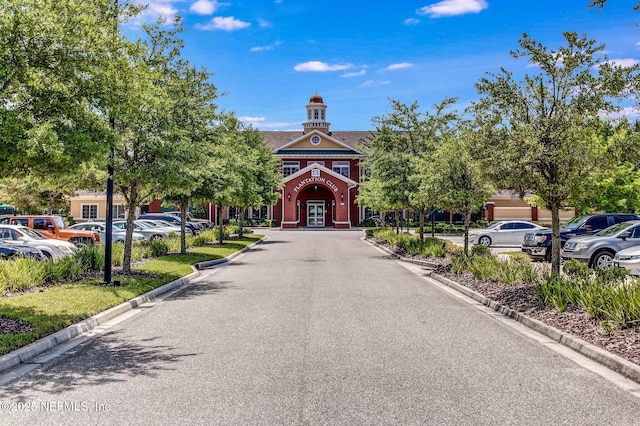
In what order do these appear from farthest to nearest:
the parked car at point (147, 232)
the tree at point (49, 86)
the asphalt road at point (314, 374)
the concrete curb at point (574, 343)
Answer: the parked car at point (147, 232) < the tree at point (49, 86) < the concrete curb at point (574, 343) < the asphalt road at point (314, 374)

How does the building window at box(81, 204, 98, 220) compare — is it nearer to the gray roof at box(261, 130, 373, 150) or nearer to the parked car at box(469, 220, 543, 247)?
the gray roof at box(261, 130, 373, 150)

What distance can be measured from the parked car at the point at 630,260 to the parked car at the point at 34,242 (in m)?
16.2

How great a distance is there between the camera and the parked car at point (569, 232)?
71.9ft

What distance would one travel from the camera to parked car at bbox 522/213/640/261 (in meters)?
21.9

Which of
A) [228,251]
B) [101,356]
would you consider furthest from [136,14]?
[228,251]

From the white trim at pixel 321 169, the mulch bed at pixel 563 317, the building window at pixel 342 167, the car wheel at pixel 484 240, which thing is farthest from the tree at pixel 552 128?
the building window at pixel 342 167

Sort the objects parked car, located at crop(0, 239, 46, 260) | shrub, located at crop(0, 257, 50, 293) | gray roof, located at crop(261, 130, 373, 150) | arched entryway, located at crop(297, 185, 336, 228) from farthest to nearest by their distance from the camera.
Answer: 1. gray roof, located at crop(261, 130, 373, 150)
2. arched entryway, located at crop(297, 185, 336, 228)
3. parked car, located at crop(0, 239, 46, 260)
4. shrub, located at crop(0, 257, 50, 293)

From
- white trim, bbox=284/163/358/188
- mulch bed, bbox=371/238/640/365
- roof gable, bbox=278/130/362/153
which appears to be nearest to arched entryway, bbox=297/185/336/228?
white trim, bbox=284/163/358/188

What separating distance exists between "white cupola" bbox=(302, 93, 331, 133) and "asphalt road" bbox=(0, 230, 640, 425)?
66598 mm

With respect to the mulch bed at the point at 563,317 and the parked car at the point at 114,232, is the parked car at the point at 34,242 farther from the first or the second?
the mulch bed at the point at 563,317

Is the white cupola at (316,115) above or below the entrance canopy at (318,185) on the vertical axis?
above

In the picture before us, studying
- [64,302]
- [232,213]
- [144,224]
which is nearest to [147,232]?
[144,224]

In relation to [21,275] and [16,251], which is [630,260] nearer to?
[21,275]

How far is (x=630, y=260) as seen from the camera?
51.0ft
